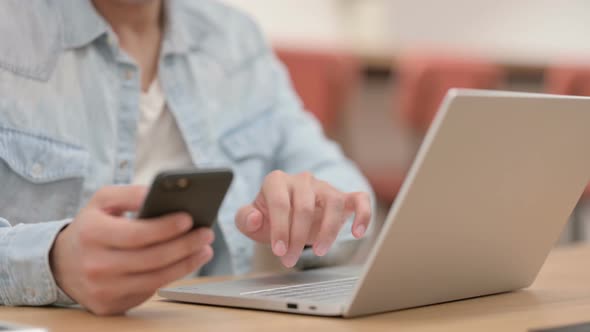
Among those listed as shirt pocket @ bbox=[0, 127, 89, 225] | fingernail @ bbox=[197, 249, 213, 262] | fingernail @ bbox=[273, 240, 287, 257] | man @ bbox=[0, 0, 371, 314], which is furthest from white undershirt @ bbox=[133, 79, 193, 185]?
fingernail @ bbox=[197, 249, 213, 262]

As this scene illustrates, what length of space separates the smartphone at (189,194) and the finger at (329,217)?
21cm

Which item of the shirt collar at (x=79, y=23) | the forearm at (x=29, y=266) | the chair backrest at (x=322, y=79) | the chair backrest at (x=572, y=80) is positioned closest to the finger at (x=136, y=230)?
the forearm at (x=29, y=266)

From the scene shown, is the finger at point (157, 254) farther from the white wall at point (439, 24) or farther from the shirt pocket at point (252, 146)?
the white wall at point (439, 24)

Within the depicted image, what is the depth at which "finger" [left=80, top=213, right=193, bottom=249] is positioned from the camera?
0.56 meters

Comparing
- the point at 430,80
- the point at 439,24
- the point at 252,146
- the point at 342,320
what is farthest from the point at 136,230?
the point at 439,24

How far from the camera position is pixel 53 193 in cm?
107

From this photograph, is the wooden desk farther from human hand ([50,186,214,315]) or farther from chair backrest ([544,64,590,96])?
chair backrest ([544,64,590,96])

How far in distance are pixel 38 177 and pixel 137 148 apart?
18cm

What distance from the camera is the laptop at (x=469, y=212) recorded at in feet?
1.86

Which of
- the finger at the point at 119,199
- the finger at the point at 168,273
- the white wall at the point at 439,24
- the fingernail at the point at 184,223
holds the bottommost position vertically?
the white wall at the point at 439,24

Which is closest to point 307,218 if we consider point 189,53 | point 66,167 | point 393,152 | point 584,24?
point 66,167

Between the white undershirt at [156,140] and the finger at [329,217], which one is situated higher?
the finger at [329,217]

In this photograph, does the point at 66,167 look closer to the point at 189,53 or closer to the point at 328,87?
the point at 189,53

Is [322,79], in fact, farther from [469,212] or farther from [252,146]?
[469,212]
